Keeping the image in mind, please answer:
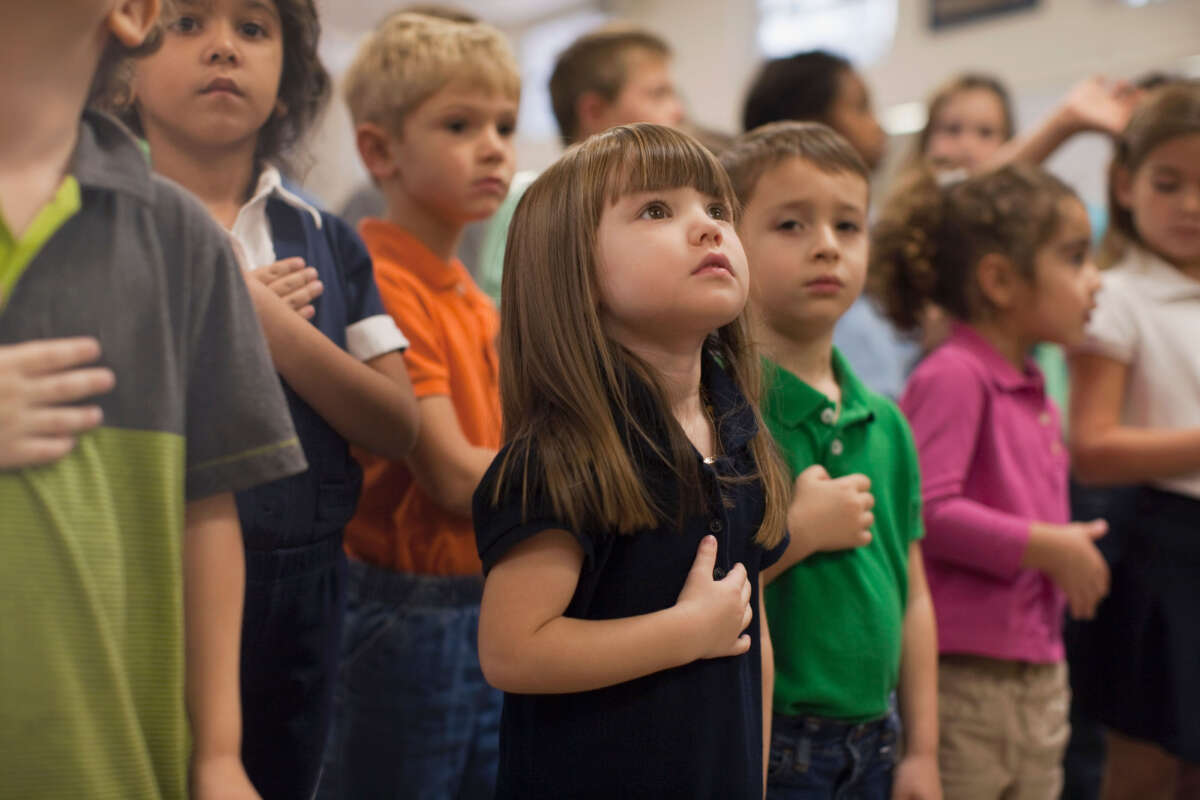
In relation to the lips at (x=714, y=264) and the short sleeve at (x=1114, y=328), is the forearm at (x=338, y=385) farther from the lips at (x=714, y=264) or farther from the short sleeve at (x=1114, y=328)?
the short sleeve at (x=1114, y=328)

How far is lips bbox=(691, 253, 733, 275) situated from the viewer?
104 centimetres

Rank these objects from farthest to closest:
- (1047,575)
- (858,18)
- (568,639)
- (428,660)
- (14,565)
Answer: (858,18) → (1047,575) → (428,660) → (568,639) → (14,565)

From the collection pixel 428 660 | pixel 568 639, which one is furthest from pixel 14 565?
pixel 428 660

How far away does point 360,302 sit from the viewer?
1.26 metres

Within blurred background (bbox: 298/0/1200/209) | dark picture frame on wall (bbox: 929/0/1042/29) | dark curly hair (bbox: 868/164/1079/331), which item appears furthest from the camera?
dark picture frame on wall (bbox: 929/0/1042/29)

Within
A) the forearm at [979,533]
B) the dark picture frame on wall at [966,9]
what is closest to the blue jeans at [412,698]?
the forearm at [979,533]

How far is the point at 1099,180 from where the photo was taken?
14.0 ft

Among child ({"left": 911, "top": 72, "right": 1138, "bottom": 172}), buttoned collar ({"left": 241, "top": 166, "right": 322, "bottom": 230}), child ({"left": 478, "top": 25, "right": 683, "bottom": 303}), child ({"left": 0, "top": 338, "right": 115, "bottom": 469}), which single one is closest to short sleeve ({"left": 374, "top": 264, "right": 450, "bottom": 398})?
buttoned collar ({"left": 241, "top": 166, "right": 322, "bottom": 230})

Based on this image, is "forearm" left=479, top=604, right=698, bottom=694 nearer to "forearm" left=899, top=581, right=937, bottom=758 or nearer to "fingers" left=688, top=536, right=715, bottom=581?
"fingers" left=688, top=536, right=715, bottom=581

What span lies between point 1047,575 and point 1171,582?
1.22 ft

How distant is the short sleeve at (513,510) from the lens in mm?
974

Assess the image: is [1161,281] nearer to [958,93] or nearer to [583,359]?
[958,93]

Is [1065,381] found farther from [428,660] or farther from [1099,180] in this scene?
[1099,180]

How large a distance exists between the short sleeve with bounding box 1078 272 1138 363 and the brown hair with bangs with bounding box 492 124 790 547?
1.15 m
